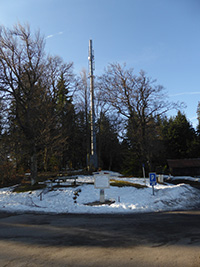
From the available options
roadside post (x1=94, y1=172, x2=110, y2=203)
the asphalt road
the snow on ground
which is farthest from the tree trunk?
the asphalt road

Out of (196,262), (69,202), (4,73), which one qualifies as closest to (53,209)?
(69,202)

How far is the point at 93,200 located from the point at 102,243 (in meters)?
8.46

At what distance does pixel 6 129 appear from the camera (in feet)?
72.8

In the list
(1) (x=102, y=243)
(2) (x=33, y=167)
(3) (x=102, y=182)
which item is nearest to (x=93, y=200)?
(3) (x=102, y=182)

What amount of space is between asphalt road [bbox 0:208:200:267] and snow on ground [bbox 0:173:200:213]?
10.0 feet

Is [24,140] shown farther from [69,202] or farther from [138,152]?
[138,152]

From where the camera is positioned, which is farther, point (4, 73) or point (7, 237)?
point (4, 73)

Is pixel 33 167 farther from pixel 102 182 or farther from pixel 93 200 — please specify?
pixel 102 182

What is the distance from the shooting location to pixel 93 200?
1444 centimetres

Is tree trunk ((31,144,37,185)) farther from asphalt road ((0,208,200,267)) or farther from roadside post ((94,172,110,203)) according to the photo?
asphalt road ((0,208,200,267))

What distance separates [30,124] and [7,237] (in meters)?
13.3

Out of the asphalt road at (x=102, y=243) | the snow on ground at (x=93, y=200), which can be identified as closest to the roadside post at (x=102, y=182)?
the snow on ground at (x=93, y=200)

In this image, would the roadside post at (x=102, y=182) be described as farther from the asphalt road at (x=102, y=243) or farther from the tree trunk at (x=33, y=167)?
the tree trunk at (x=33, y=167)

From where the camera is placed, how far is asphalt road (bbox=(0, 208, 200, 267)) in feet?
16.2
